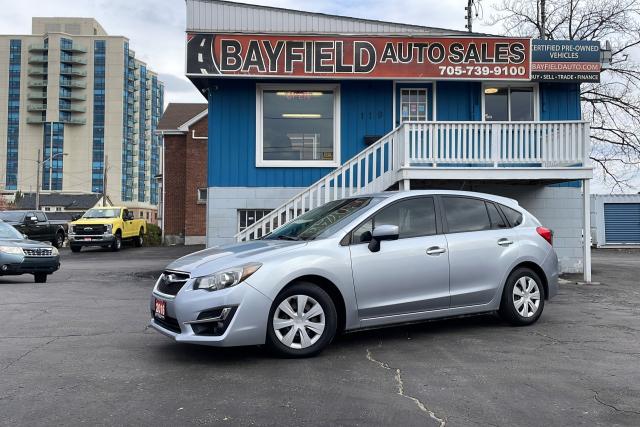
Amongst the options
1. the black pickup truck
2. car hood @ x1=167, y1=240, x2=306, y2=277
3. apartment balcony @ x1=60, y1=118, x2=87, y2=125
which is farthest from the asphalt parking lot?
apartment balcony @ x1=60, y1=118, x2=87, y2=125

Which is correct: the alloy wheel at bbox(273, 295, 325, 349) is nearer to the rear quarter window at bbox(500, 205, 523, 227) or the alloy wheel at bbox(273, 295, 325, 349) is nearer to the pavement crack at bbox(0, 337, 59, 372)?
the pavement crack at bbox(0, 337, 59, 372)

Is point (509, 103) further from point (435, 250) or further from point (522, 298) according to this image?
point (435, 250)

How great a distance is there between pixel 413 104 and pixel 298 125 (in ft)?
9.41

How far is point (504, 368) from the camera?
5.19 meters

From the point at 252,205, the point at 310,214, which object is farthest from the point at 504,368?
the point at 252,205

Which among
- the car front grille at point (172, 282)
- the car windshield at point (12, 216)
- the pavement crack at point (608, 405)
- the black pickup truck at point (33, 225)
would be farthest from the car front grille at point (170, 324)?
the car windshield at point (12, 216)

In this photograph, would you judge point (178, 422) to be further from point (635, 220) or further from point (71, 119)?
point (71, 119)

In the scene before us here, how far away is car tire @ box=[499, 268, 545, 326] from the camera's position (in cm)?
681

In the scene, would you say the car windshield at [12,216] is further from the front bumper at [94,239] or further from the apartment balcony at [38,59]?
the apartment balcony at [38,59]

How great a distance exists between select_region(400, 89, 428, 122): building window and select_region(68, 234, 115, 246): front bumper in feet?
48.3

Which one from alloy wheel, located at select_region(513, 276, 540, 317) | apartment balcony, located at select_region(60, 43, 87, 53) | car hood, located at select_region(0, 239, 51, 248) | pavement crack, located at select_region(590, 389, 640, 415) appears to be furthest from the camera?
apartment balcony, located at select_region(60, 43, 87, 53)

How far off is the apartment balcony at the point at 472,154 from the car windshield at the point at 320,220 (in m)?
4.59

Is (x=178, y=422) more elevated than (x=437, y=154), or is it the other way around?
(x=437, y=154)

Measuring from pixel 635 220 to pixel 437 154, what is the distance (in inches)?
840
